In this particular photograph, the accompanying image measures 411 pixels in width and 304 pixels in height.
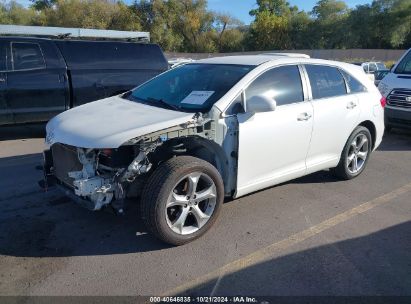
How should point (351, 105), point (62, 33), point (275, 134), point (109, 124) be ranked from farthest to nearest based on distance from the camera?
1. point (62, 33)
2. point (351, 105)
3. point (275, 134)
4. point (109, 124)

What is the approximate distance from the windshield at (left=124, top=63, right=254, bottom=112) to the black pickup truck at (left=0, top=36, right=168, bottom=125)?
125 inches

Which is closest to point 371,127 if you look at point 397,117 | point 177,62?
point 397,117

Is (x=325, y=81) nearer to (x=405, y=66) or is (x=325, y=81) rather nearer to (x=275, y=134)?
(x=275, y=134)

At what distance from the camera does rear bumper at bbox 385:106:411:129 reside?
812 cm

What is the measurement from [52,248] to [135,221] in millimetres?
858

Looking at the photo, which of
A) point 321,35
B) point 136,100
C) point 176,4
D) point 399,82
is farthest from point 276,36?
point 136,100

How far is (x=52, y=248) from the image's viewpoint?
3715 mm

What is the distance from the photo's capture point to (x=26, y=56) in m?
7.46

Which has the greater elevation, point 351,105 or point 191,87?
point 191,87

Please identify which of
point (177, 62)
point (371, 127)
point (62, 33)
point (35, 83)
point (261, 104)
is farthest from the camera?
point (177, 62)

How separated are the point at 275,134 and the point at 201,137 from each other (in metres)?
0.89

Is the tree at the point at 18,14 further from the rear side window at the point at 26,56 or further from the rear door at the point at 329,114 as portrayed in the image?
the rear door at the point at 329,114

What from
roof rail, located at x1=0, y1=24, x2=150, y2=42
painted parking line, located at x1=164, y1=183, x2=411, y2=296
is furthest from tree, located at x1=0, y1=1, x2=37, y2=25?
painted parking line, located at x1=164, y1=183, x2=411, y2=296

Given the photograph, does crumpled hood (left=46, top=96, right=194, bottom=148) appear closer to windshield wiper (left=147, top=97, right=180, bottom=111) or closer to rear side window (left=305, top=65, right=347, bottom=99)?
windshield wiper (left=147, top=97, right=180, bottom=111)
